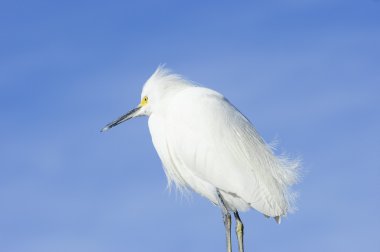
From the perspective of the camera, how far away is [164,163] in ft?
47.5

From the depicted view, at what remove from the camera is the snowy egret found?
13711 mm

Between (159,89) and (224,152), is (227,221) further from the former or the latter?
(159,89)

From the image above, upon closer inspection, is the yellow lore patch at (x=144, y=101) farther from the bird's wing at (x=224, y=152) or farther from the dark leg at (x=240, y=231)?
the dark leg at (x=240, y=231)

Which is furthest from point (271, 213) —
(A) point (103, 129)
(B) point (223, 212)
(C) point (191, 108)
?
(A) point (103, 129)

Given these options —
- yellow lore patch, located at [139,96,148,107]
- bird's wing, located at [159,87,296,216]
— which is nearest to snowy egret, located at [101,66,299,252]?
bird's wing, located at [159,87,296,216]

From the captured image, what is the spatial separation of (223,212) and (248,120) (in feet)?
4.15

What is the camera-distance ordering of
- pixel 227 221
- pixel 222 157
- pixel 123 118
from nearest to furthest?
pixel 222 157, pixel 227 221, pixel 123 118

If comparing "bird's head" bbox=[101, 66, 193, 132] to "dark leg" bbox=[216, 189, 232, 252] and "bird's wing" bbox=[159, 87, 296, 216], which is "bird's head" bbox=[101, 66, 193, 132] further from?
"dark leg" bbox=[216, 189, 232, 252]

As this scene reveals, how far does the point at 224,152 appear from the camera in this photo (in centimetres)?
1380

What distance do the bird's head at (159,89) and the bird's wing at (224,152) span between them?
0.45m

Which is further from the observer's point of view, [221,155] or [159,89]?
[159,89]

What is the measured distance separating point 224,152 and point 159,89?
1.43m

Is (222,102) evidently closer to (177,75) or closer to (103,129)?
(177,75)

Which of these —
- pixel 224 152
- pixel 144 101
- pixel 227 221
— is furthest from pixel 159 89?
pixel 227 221
